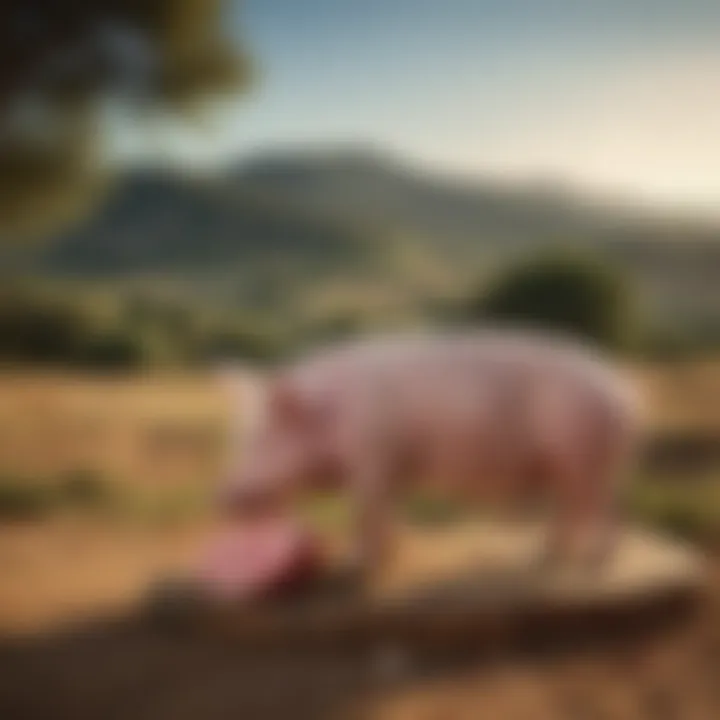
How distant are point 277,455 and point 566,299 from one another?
265 millimetres

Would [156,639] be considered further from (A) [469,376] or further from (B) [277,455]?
(A) [469,376]

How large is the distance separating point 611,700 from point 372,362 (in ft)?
1.06

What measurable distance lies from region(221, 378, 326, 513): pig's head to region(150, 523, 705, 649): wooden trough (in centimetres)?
8

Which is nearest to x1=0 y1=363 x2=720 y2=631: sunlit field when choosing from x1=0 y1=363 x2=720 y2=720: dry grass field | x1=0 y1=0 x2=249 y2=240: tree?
x1=0 y1=363 x2=720 y2=720: dry grass field

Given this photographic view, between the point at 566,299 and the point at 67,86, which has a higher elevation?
the point at 67,86

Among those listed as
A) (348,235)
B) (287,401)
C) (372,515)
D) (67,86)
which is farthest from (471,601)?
(67,86)

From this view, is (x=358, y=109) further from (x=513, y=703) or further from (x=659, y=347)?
(x=513, y=703)

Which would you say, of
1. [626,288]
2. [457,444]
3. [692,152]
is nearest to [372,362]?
[457,444]

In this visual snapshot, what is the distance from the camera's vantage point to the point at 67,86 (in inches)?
46.3

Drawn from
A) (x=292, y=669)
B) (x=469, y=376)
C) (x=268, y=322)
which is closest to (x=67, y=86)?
(x=268, y=322)

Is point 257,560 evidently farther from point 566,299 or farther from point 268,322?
point 566,299

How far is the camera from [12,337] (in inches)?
45.8

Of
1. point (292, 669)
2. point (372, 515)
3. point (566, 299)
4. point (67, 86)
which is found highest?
point (67, 86)

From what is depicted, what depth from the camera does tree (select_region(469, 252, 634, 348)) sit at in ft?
3.66
